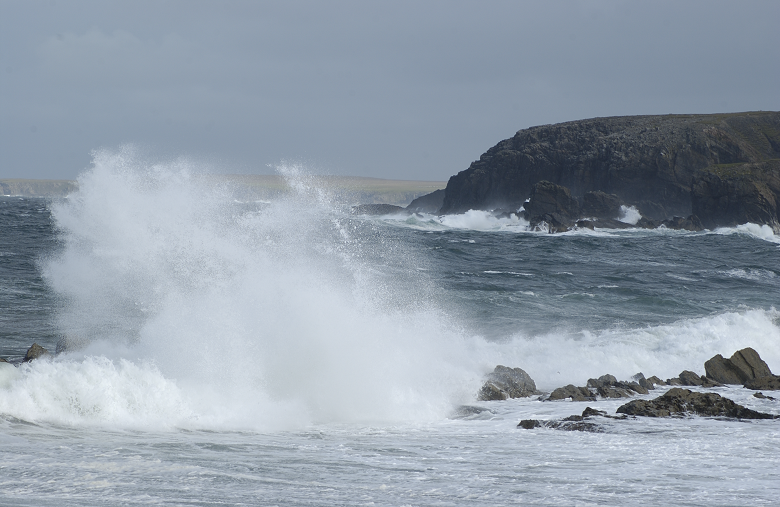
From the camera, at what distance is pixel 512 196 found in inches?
3501

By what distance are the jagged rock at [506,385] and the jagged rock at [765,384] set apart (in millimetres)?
3810

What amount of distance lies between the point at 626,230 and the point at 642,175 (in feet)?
66.8

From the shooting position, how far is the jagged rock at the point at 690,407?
9812mm

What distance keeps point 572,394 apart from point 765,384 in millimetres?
3694

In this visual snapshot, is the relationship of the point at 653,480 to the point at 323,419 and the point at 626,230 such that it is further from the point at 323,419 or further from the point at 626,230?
the point at 626,230

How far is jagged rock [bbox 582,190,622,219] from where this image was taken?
69312 millimetres

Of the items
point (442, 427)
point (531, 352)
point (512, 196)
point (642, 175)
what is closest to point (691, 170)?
point (642, 175)

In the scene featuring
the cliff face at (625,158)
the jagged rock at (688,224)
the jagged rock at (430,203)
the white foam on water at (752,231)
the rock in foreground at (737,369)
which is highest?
the cliff face at (625,158)

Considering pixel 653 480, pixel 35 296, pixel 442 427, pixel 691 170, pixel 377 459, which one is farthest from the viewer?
pixel 691 170

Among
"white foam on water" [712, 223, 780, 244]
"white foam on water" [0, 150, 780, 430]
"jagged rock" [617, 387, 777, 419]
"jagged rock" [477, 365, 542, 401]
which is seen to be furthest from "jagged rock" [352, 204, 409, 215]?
"jagged rock" [617, 387, 777, 419]

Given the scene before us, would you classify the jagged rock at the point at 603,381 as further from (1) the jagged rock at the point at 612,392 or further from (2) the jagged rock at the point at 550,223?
(2) the jagged rock at the point at 550,223

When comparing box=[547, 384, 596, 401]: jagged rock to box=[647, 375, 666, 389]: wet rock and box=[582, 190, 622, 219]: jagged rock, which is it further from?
box=[582, 190, 622, 219]: jagged rock

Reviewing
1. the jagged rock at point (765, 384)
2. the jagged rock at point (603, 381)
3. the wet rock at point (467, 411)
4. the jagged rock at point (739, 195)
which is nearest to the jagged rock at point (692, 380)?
the jagged rock at point (765, 384)

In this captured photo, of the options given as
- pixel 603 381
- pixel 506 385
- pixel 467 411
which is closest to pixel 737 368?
pixel 603 381
